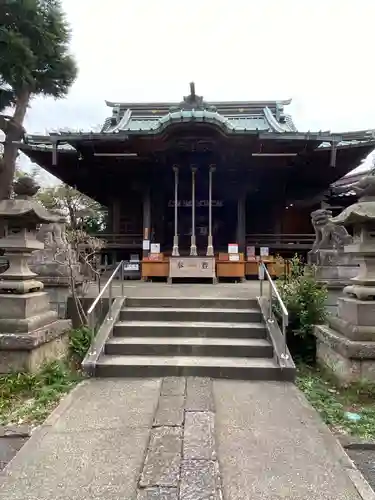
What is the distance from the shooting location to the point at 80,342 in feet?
17.4

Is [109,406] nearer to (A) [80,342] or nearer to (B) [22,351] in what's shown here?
(B) [22,351]

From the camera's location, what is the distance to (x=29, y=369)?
14.2 ft

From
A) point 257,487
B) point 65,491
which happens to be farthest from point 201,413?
point 65,491

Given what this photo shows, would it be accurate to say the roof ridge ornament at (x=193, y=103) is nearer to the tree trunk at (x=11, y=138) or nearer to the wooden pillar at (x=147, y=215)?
the wooden pillar at (x=147, y=215)

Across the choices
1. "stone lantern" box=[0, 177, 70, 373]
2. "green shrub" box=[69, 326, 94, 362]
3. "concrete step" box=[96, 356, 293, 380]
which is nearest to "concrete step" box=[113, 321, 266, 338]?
"green shrub" box=[69, 326, 94, 362]

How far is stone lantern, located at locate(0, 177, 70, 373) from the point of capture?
4.34 metres

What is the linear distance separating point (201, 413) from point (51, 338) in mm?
2471

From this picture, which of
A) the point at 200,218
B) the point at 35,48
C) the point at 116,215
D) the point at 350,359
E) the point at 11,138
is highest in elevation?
the point at 35,48

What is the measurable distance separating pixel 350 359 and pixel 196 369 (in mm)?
1712

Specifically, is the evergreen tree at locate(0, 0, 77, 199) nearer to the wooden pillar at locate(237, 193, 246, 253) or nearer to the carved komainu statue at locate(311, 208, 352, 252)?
the wooden pillar at locate(237, 193, 246, 253)

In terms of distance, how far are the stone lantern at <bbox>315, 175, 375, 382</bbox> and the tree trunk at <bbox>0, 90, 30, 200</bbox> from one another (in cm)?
949

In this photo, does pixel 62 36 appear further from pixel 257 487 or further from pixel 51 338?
pixel 257 487

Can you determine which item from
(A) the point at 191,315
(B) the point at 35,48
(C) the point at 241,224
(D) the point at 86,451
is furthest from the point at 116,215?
(D) the point at 86,451

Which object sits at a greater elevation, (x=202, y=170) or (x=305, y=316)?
(x=202, y=170)
